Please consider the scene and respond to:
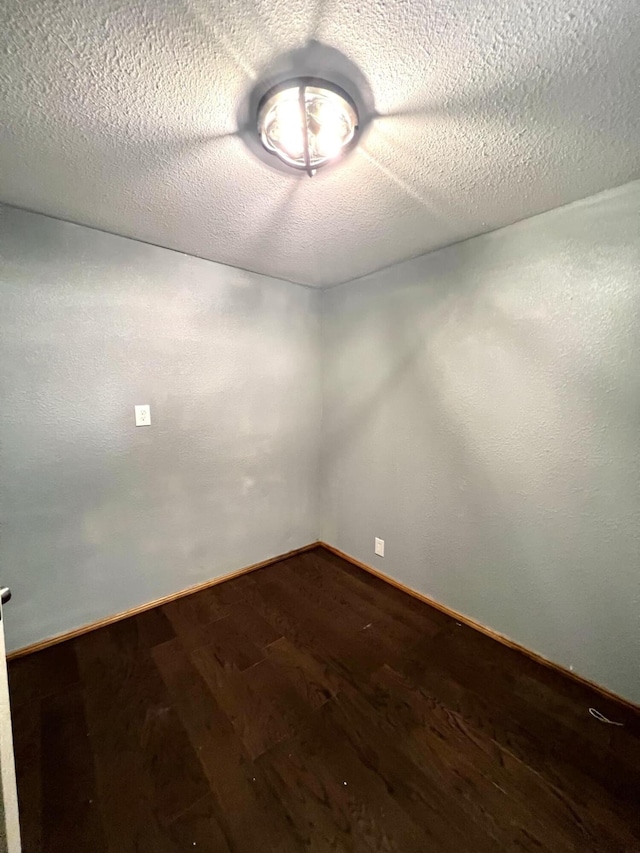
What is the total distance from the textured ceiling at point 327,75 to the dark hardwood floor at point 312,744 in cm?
206

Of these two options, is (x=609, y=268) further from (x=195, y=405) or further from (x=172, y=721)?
(x=172, y=721)

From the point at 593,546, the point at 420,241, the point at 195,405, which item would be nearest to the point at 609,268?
the point at 420,241

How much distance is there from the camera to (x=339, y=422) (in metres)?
2.49

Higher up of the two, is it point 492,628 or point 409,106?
point 409,106

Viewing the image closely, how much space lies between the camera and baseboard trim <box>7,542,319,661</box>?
5.32ft

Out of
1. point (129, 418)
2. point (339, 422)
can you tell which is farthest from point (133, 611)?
point (339, 422)

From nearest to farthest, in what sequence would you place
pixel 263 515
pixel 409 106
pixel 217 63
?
pixel 217 63
pixel 409 106
pixel 263 515

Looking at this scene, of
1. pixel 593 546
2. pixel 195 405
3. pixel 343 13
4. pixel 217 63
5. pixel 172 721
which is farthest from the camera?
pixel 195 405

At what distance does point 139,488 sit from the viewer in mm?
1866

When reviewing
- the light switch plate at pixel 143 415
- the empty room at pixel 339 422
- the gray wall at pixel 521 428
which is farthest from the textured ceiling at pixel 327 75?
the light switch plate at pixel 143 415

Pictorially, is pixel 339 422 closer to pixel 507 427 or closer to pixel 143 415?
pixel 507 427

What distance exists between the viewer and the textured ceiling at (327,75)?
72 cm

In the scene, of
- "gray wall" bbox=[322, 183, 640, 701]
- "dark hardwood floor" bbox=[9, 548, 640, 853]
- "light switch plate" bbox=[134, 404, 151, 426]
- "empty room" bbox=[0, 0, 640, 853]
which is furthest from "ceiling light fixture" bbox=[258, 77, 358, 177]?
"dark hardwood floor" bbox=[9, 548, 640, 853]

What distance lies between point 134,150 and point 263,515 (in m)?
2.04
